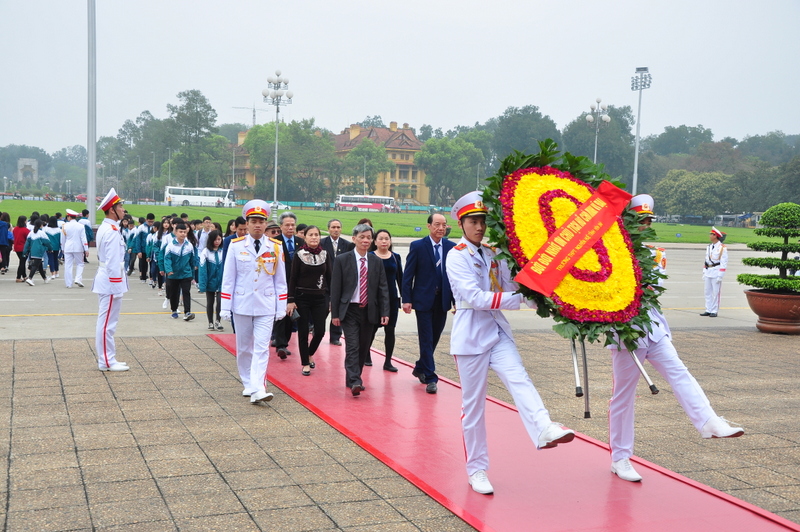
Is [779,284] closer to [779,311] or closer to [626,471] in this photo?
[779,311]

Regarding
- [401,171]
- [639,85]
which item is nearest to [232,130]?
[401,171]

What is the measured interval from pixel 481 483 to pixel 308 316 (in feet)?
14.4

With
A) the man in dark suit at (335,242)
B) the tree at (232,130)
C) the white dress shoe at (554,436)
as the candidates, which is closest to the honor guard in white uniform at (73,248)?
the man in dark suit at (335,242)

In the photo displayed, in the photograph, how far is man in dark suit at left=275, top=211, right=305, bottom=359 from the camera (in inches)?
373

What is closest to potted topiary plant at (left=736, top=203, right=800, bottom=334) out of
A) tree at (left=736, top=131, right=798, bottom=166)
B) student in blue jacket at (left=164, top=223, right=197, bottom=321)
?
student in blue jacket at (left=164, top=223, right=197, bottom=321)

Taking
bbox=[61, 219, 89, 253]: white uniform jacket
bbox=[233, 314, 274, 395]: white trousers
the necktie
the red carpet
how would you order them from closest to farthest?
the red carpet
bbox=[233, 314, 274, 395]: white trousers
the necktie
bbox=[61, 219, 89, 253]: white uniform jacket

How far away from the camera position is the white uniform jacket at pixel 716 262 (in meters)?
15.2

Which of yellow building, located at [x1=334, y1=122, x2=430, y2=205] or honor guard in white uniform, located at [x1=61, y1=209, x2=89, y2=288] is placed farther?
yellow building, located at [x1=334, y1=122, x2=430, y2=205]

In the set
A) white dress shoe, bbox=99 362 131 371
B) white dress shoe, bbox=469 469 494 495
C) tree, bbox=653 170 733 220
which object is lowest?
white dress shoe, bbox=99 362 131 371

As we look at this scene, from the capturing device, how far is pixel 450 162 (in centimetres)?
10269

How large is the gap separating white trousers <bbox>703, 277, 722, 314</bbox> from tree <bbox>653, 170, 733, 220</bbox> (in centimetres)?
7463

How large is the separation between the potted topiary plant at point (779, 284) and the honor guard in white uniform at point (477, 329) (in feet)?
31.9

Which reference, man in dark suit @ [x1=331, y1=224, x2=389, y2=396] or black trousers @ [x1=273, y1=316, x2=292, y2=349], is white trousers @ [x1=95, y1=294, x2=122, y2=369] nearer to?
black trousers @ [x1=273, y1=316, x2=292, y2=349]

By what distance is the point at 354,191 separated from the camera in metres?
95.8
